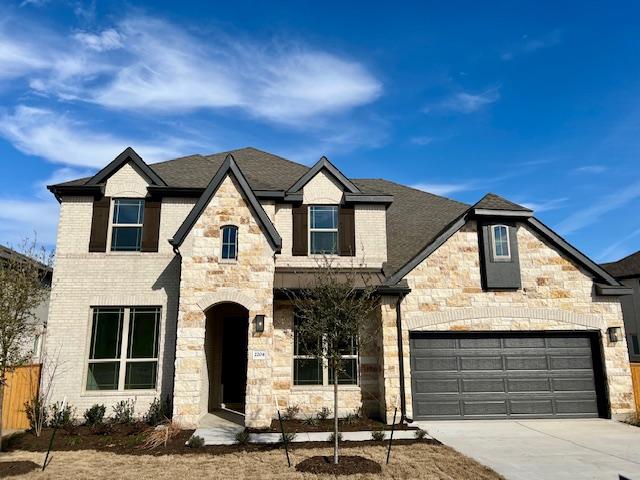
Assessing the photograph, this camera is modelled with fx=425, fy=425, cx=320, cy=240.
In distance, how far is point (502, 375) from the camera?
43.2 feet

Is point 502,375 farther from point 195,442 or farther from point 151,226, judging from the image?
point 151,226

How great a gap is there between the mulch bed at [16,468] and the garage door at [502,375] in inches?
377

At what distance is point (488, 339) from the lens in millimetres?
13453

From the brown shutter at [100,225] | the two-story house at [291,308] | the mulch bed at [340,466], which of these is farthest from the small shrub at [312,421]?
the brown shutter at [100,225]

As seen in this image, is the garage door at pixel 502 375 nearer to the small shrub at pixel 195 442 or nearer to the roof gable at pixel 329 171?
the roof gable at pixel 329 171

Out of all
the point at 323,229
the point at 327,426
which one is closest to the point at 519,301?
the point at 323,229

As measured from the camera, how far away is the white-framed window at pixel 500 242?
1364 cm

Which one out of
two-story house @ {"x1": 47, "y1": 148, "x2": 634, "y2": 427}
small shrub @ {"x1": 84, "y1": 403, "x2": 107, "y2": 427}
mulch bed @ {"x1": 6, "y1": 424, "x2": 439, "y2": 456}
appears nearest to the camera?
mulch bed @ {"x1": 6, "y1": 424, "x2": 439, "y2": 456}

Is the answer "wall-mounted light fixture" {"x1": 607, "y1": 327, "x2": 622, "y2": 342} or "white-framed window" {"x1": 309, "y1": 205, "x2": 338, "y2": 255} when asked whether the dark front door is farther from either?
"wall-mounted light fixture" {"x1": 607, "y1": 327, "x2": 622, "y2": 342}

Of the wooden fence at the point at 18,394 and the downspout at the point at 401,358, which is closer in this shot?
the wooden fence at the point at 18,394

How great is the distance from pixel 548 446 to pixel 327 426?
5.44 m

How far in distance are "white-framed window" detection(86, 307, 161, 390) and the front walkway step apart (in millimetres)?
3027

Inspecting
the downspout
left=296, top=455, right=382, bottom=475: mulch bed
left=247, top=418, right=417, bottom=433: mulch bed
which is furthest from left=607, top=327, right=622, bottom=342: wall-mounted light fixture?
left=296, top=455, right=382, bottom=475: mulch bed

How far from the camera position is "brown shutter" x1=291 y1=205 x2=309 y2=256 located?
14352 millimetres
